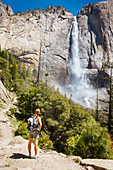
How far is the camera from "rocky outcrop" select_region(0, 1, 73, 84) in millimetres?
41625

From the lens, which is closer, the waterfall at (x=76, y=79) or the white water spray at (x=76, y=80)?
the white water spray at (x=76, y=80)

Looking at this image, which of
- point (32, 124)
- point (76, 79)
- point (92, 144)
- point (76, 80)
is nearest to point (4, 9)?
point (76, 79)

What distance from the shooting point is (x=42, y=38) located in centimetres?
4578

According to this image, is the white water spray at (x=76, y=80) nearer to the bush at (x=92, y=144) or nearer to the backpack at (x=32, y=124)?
the bush at (x=92, y=144)

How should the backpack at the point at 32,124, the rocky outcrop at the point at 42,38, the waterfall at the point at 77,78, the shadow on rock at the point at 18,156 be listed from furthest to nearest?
the waterfall at the point at 77,78, the rocky outcrop at the point at 42,38, the backpack at the point at 32,124, the shadow on rock at the point at 18,156

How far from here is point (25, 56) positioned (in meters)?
41.4

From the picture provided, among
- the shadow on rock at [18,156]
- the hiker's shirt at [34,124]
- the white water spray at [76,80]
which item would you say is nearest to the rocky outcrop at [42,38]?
the white water spray at [76,80]

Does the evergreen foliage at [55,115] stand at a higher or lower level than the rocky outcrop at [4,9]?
lower

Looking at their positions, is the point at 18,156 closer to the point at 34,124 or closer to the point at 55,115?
the point at 34,124

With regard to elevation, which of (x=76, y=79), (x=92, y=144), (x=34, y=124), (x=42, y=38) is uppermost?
(x=42, y=38)

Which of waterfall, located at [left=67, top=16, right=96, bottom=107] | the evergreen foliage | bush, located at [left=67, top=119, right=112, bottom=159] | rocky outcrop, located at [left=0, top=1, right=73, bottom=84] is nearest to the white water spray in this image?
waterfall, located at [left=67, top=16, right=96, bottom=107]

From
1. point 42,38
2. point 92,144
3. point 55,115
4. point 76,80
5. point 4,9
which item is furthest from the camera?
point 42,38

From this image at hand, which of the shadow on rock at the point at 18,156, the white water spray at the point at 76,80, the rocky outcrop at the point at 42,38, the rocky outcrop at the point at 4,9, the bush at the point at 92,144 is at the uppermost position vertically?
the rocky outcrop at the point at 4,9

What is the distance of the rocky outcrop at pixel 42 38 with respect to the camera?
41625 mm
